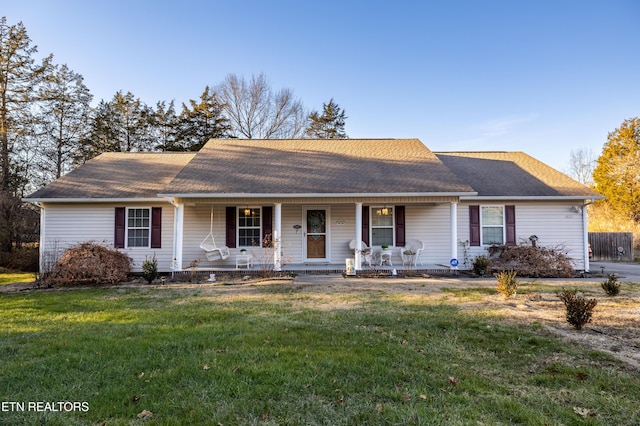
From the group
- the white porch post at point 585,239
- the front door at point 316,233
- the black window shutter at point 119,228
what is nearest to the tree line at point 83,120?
the black window shutter at point 119,228

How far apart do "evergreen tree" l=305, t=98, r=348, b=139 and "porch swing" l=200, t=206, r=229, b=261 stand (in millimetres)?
20003

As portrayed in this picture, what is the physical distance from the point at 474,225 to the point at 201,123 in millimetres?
22924

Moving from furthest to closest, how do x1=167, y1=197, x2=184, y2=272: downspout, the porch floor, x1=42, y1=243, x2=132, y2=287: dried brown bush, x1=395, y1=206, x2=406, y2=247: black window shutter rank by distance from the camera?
x1=395, y1=206, x2=406, y2=247: black window shutter
the porch floor
x1=167, y1=197, x2=184, y2=272: downspout
x1=42, y1=243, x2=132, y2=287: dried brown bush

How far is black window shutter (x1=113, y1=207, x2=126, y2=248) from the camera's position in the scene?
11.6 m

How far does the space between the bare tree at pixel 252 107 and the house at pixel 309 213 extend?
15529 mm

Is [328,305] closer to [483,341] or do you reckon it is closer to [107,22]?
[483,341]

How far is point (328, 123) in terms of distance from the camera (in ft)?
102

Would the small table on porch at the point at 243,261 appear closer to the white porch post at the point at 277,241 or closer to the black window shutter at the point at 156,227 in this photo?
the white porch post at the point at 277,241

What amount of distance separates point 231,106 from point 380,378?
92.6 feet

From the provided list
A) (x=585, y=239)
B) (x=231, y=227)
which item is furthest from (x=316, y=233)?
(x=585, y=239)

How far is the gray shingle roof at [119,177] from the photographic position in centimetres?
1152

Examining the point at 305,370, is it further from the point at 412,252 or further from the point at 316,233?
the point at 316,233

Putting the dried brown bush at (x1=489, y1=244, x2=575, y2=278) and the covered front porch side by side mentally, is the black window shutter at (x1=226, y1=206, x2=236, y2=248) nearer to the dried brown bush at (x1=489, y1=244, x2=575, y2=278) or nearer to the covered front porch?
the covered front porch

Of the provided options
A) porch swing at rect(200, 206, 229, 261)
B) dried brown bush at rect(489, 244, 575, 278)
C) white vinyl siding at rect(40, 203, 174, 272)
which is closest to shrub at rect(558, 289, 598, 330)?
dried brown bush at rect(489, 244, 575, 278)
